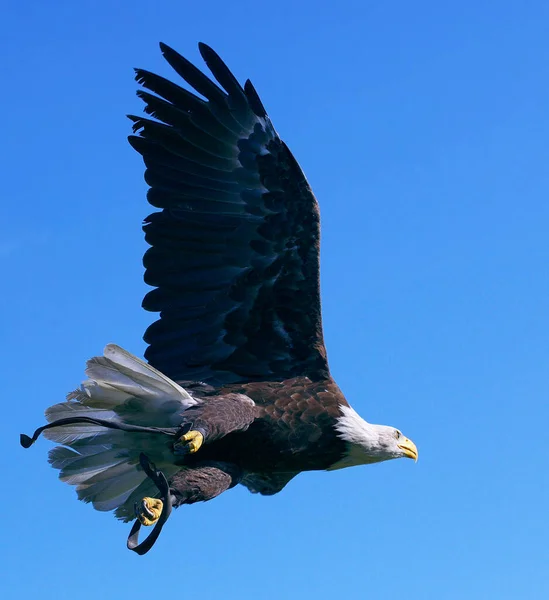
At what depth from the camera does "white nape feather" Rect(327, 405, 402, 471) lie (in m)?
5.41

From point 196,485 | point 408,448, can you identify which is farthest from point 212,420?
point 408,448

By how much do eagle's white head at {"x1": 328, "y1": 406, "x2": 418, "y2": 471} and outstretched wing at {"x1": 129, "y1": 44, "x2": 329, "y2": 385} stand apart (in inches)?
12.4

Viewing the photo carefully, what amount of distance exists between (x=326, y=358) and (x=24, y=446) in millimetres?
1639

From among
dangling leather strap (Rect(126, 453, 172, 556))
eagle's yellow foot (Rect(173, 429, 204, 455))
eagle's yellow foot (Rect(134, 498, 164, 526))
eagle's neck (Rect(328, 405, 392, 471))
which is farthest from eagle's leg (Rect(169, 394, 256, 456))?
eagle's neck (Rect(328, 405, 392, 471))

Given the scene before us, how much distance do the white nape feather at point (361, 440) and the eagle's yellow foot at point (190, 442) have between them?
2.52 ft

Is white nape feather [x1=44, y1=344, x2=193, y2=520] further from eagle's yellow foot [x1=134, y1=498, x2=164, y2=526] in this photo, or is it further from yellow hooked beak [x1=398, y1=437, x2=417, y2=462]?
yellow hooked beak [x1=398, y1=437, x2=417, y2=462]

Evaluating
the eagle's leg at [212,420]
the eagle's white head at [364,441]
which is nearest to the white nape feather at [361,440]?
the eagle's white head at [364,441]

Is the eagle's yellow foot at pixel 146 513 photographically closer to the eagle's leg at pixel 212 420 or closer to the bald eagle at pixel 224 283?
the eagle's leg at pixel 212 420

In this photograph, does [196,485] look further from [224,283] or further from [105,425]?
[224,283]

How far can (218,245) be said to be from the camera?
5684 mm

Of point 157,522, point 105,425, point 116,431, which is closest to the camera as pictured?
point 157,522

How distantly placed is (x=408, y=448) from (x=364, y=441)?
1.27ft

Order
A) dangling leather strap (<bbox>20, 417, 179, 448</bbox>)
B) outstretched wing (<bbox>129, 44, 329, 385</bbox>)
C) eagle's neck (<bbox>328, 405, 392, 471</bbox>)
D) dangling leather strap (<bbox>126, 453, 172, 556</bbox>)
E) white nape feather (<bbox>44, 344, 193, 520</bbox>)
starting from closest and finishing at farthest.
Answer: dangling leather strap (<bbox>126, 453, 172, 556</bbox>) → dangling leather strap (<bbox>20, 417, 179, 448</bbox>) → white nape feather (<bbox>44, 344, 193, 520</bbox>) → eagle's neck (<bbox>328, 405, 392, 471</bbox>) → outstretched wing (<bbox>129, 44, 329, 385</bbox>)

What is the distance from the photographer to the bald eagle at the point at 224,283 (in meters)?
5.50
